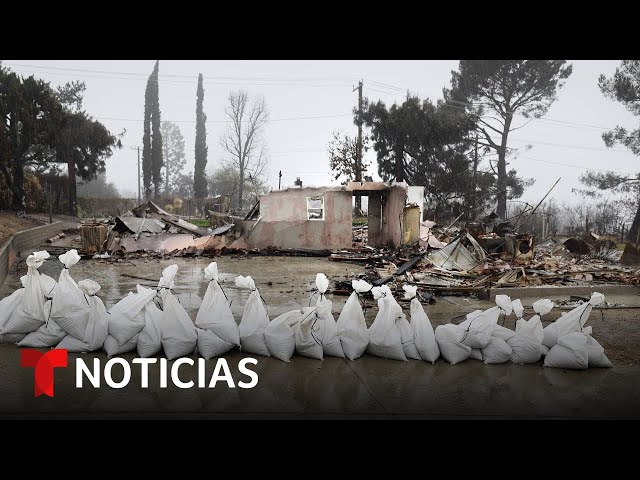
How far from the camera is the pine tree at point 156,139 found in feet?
107

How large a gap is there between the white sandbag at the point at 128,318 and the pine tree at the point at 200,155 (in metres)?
29.3

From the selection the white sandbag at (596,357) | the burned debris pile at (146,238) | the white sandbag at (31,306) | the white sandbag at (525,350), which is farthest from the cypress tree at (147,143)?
the white sandbag at (596,357)

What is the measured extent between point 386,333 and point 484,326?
0.88m

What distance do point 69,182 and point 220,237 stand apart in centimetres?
921

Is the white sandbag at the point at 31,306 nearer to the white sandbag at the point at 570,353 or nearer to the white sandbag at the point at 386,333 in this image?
the white sandbag at the point at 386,333

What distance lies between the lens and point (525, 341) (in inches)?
151

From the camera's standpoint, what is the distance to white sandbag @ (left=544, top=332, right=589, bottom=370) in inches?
146

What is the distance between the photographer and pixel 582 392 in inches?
128

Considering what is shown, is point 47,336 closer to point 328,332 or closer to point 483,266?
point 328,332

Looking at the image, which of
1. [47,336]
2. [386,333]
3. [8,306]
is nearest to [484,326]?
[386,333]

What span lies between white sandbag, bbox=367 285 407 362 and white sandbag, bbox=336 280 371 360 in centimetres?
8

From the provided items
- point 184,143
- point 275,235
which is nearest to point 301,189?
point 275,235
